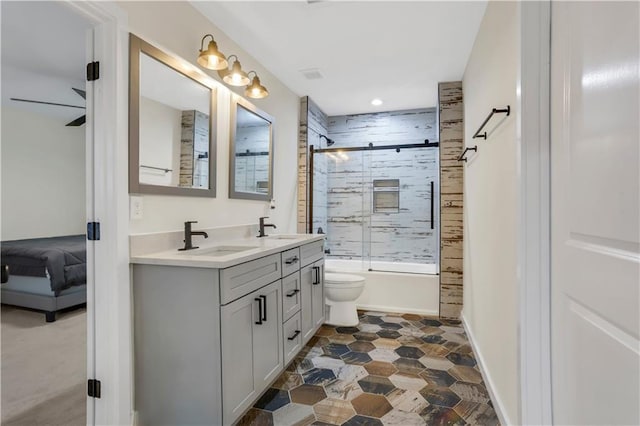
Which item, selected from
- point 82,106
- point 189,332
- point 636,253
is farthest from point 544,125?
point 82,106

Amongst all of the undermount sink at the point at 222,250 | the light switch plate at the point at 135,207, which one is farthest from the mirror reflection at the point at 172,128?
the undermount sink at the point at 222,250

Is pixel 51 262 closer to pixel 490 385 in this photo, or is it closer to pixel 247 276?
pixel 247 276

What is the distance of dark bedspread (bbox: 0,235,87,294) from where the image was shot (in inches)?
131

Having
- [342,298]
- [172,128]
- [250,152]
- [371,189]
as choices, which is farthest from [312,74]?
[342,298]

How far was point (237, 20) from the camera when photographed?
7.32 feet

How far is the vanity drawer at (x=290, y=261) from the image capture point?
2139 mm

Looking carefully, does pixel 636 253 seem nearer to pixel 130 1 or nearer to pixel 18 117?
pixel 130 1

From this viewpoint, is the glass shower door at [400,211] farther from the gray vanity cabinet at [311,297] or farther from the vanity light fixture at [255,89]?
the vanity light fixture at [255,89]

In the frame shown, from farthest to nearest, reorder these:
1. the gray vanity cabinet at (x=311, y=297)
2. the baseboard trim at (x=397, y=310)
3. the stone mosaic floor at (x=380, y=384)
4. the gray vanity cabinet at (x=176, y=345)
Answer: the baseboard trim at (x=397, y=310) < the gray vanity cabinet at (x=311, y=297) < the stone mosaic floor at (x=380, y=384) < the gray vanity cabinet at (x=176, y=345)

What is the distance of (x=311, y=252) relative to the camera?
2639 millimetres

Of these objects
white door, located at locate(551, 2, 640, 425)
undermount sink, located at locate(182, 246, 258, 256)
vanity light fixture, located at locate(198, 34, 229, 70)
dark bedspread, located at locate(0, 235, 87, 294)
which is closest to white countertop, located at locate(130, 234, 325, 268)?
undermount sink, located at locate(182, 246, 258, 256)

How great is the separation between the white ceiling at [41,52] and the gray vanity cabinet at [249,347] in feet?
5.05

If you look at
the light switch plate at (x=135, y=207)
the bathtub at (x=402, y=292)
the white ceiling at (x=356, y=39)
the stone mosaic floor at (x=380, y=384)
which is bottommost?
the stone mosaic floor at (x=380, y=384)

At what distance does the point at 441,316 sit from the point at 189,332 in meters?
2.64
